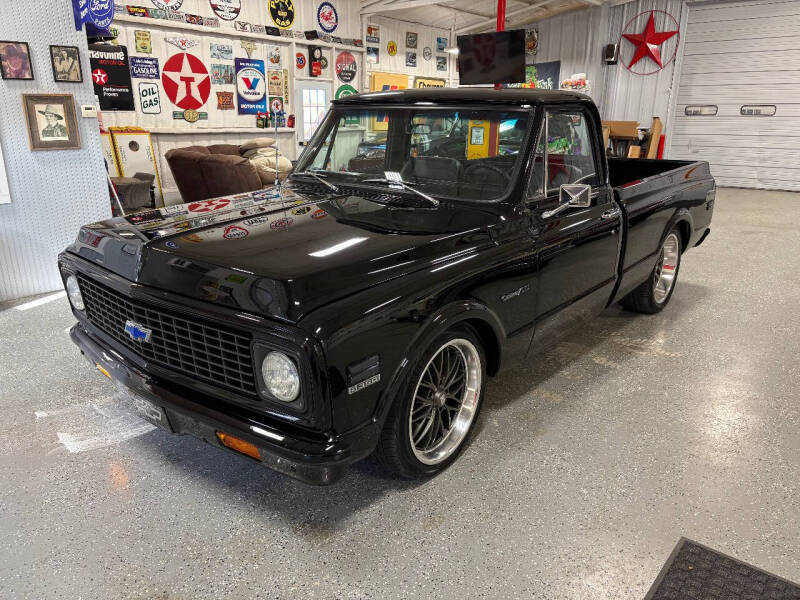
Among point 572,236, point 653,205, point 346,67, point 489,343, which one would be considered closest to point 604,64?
point 346,67

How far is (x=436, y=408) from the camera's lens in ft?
8.05

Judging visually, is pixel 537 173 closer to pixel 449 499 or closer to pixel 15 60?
pixel 449 499

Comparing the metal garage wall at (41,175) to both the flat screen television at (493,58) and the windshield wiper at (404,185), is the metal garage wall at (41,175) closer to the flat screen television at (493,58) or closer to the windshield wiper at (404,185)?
the windshield wiper at (404,185)

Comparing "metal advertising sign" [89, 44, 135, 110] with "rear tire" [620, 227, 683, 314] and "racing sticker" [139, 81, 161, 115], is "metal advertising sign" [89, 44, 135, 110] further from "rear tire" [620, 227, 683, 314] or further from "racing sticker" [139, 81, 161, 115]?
"rear tire" [620, 227, 683, 314]

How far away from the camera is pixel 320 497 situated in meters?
2.41

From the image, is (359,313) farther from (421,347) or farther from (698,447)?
(698,447)

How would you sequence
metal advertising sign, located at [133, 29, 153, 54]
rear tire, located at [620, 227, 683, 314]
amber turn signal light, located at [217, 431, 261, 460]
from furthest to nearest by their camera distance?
1. metal advertising sign, located at [133, 29, 153, 54]
2. rear tire, located at [620, 227, 683, 314]
3. amber turn signal light, located at [217, 431, 261, 460]

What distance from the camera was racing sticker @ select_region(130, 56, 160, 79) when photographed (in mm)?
9562

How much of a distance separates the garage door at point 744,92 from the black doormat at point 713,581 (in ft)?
39.2

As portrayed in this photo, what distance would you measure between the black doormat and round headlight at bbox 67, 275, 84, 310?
2597 millimetres

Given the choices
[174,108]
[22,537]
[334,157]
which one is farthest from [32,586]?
[174,108]

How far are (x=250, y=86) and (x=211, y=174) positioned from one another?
413 centimetres

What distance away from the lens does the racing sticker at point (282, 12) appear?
36.7ft

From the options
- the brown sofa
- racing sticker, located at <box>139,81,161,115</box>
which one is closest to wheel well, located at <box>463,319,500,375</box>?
the brown sofa
